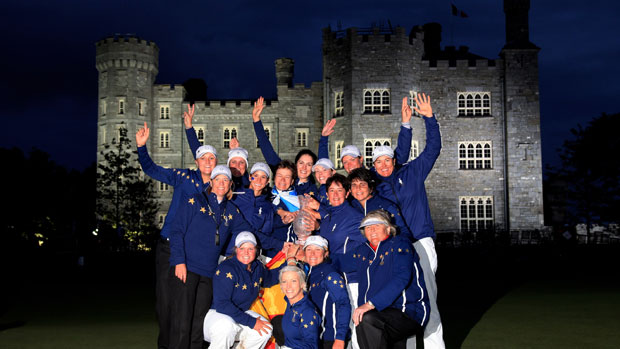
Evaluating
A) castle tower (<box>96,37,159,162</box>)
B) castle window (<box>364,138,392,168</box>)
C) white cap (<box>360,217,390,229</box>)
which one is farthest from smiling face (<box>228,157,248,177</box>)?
castle tower (<box>96,37,159,162</box>)

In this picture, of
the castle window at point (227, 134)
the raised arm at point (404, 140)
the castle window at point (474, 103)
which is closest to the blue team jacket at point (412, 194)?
the raised arm at point (404, 140)

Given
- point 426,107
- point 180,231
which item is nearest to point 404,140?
point 426,107

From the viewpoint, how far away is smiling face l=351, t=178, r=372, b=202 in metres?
6.18

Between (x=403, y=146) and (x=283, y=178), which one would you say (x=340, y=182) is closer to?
(x=283, y=178)

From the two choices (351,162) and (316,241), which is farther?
(351,162)

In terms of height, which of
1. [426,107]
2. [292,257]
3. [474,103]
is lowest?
[292,257]

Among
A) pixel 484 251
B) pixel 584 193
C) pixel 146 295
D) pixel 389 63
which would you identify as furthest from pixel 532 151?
pixel 146 295

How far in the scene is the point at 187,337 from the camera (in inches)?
246

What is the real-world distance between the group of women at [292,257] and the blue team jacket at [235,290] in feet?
0.03

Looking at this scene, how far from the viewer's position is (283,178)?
7.11 meters

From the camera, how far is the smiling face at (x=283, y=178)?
23.3ft

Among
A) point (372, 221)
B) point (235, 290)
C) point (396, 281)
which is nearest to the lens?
point (396, 281)

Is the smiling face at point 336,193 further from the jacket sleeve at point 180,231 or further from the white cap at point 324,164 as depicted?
the jacket sleeve at point 180,231

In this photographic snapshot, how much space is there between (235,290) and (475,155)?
3089 centimetres
